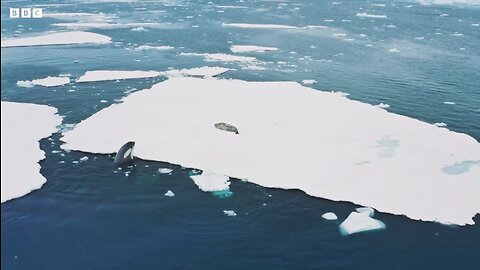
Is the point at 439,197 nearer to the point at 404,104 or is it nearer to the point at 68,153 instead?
the point at 404,104

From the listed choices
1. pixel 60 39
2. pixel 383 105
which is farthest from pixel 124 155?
pixel 60 39

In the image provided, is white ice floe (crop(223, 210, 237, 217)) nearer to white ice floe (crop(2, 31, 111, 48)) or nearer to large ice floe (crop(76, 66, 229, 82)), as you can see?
large ice floe (crop(76, 66, 229, 82))

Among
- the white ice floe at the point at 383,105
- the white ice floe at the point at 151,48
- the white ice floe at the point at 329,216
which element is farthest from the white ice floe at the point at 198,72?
the white ice floe at the point at 329,216

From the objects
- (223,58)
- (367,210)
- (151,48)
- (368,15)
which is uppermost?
(368,15)

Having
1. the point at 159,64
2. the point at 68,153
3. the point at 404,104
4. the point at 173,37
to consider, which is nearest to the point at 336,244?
the point at 68,153

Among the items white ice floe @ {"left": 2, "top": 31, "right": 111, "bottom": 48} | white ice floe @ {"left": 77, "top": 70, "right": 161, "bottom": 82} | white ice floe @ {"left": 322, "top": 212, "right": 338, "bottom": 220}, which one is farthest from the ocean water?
white ice floe @ {"left": 2, "top": 31, "right": 111, "bottom": 48}

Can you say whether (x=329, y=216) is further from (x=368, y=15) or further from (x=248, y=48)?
(x=368, y=15)
